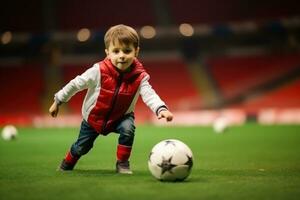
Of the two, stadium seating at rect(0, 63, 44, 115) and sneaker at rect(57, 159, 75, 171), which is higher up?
stadium seating at rect(0, 63, 44, 115)

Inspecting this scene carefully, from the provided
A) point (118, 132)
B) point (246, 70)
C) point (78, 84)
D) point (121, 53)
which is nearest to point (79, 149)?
point (118, 132)

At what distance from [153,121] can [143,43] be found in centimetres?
737

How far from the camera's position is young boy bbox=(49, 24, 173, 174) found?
5.81m

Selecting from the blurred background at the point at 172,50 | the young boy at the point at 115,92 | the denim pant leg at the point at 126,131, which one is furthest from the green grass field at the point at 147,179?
the blurred background at the point at 172,50

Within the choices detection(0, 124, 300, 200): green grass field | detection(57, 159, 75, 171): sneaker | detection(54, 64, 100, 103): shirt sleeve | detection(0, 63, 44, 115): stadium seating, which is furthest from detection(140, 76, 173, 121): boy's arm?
detection(0, 63, 44, 115): stadium seating

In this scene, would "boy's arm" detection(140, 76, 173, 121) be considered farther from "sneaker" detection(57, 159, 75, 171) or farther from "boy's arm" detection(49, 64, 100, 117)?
"sneaker" detection(57, 159, 75, 171)

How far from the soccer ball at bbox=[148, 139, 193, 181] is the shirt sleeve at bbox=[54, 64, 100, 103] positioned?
108cm

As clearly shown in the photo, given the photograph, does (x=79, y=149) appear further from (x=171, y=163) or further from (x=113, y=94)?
(x=171, y=163)

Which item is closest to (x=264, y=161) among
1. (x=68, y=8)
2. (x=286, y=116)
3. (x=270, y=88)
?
(x=286, y=116)

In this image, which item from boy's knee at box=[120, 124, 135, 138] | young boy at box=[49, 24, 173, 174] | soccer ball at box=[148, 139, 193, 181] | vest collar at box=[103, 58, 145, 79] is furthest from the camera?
boy's knee at box=[120, 124, 135, 138]

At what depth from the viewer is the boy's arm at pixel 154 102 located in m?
5.63

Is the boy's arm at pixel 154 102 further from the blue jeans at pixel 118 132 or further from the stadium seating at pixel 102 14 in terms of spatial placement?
the stadium seating at pixel 102 14

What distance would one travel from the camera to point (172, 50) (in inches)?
1168

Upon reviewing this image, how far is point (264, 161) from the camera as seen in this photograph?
7.55m
